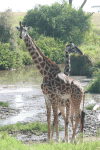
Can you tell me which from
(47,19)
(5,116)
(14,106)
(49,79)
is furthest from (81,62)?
(47,19)

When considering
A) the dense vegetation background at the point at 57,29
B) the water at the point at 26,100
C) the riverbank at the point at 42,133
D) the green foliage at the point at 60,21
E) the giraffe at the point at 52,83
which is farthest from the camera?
the green foliage at the point at 60,21

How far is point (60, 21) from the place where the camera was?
39.0 metres

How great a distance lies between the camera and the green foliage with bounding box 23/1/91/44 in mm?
38700

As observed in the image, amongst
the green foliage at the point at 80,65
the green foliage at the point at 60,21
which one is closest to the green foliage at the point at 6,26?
the green foliage at the point at 80,65

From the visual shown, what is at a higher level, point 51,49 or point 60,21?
point 60,21

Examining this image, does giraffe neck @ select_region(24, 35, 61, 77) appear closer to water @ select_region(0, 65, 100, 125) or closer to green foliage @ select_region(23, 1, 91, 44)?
water @ select_region(0, 65, 100, 125)

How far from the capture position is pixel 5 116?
351 inches

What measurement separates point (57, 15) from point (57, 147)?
36141 mm

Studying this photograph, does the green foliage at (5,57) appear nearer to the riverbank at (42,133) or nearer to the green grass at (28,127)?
the riverbank at (42,133)

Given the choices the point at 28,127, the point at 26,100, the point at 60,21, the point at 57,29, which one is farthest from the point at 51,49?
the point at 28,127

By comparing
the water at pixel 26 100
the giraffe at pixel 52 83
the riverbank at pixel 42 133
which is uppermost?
the giraffe at pixel 52 83

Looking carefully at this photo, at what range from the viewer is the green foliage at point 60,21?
3870 centimetres

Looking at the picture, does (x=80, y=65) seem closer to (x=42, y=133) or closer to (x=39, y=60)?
(x=42, y=133)

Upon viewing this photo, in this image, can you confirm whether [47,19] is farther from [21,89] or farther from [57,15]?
[21,89]
